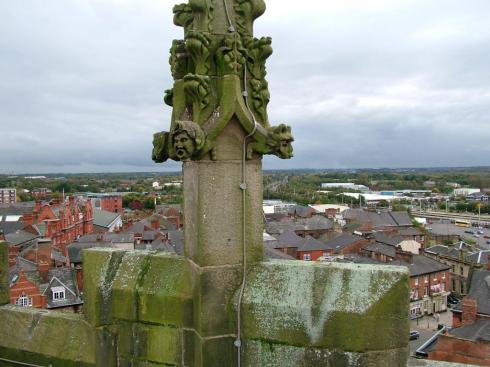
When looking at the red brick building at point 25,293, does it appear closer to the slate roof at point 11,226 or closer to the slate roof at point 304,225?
the slate roof at point 11,226

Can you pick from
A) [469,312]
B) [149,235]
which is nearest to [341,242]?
[149,235]

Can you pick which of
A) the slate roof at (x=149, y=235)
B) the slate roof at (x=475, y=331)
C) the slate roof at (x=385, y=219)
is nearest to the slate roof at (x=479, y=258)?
the slate roof at (x=475, y=331)

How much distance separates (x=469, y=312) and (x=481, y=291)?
151 inches

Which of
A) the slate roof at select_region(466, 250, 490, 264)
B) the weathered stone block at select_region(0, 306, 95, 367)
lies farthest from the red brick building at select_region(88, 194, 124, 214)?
the weathered stone block at select_region(0, 306, 95, 367)

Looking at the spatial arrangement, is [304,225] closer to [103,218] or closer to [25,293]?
[103,218]

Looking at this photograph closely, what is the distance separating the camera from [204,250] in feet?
10.1

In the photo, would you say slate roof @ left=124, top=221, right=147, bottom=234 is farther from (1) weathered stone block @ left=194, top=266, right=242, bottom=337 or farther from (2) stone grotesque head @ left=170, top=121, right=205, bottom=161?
(2) stone grotesque head @ left=170, top=121, right=205, bottom=161

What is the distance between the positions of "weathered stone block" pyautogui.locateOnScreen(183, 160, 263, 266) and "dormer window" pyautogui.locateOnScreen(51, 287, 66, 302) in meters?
25.4

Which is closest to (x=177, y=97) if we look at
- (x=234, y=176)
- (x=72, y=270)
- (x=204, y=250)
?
(x=234, y=176)

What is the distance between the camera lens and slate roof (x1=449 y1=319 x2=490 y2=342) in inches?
802

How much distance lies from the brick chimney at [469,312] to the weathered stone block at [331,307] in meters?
23.3

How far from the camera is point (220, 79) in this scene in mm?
3104

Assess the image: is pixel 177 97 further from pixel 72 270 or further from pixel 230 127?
pixel 72 270

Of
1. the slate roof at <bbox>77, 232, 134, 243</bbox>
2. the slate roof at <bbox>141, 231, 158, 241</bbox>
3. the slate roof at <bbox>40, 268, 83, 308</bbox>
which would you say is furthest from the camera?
the slate roof at <bbox>141, 231, 158, 241</bbox>
